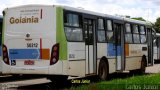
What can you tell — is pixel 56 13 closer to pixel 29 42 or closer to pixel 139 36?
pixel 29 42

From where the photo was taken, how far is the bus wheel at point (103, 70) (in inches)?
760

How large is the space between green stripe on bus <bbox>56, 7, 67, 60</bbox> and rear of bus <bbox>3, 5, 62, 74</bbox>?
0.12m

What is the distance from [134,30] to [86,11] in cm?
624

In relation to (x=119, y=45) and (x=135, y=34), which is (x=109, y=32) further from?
(x=135, y=34)

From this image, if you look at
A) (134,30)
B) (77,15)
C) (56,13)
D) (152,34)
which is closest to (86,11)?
(77,15)

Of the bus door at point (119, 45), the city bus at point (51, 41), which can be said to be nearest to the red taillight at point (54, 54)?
the city bus at point (51, 41)

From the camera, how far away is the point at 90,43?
18.3 m

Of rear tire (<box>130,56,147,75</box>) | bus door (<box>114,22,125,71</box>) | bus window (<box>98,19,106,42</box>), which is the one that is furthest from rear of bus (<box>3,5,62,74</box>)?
rear tire (<box>130,56,147,75</box>)

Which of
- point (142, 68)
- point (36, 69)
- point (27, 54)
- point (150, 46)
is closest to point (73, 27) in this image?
point (27, 54)

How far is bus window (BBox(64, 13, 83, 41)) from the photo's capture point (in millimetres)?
16312

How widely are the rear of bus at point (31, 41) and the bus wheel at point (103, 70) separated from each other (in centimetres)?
377

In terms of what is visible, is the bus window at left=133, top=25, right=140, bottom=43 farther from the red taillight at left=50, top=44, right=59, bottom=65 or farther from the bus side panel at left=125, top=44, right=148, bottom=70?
the red taillight at left=50, top=44, right=59, bottom=65

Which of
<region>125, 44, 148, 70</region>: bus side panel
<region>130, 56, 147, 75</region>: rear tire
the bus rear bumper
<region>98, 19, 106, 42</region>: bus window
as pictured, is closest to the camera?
the bus rear bumper

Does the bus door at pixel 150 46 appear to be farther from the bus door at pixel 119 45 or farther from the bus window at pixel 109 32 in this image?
the bus window at pixel 109 32
